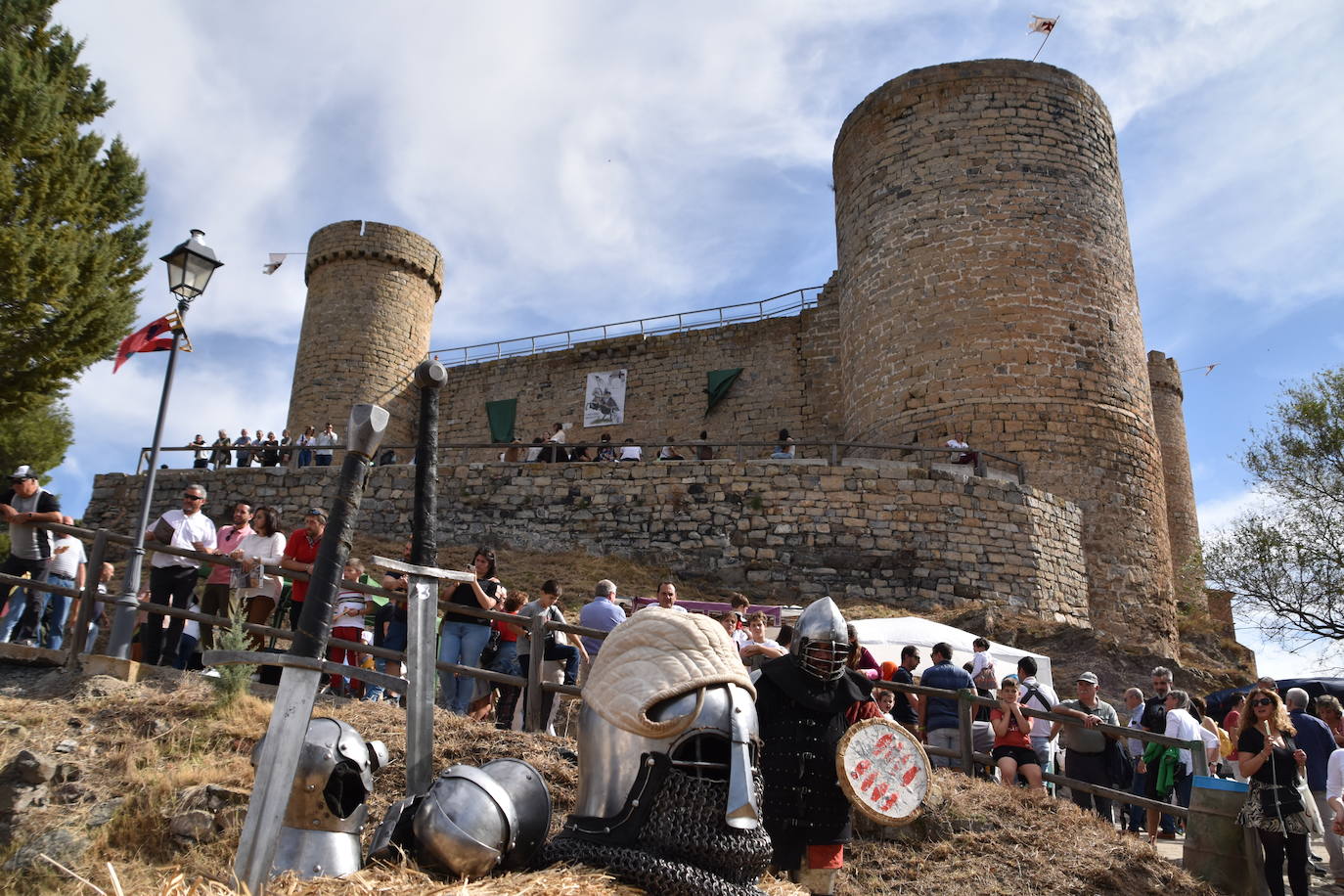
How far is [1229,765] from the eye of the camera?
862 centimetres

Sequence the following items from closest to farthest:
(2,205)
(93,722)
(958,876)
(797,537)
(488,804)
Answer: (488,804) → (958,876) → (93,722) → (2,205) → (797,537)

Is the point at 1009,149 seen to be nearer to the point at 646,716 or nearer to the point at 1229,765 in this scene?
the point at 1229,765

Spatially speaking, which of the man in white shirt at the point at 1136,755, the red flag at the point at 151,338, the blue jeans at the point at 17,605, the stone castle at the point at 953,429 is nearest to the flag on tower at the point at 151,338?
the red flag at the point at 151,338

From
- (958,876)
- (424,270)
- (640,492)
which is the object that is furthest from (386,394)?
(958,876)

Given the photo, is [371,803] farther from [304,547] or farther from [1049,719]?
[1049,719]

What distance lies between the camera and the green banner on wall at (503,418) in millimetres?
25000

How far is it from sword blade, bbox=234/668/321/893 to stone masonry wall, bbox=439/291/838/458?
18.5 meters

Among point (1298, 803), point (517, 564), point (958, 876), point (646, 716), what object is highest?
point (517, 564)

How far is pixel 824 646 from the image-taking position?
4133 millimetres

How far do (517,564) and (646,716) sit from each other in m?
11.3

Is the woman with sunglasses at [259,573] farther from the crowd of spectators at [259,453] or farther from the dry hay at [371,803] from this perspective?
the crowd of spectators at [259,453]

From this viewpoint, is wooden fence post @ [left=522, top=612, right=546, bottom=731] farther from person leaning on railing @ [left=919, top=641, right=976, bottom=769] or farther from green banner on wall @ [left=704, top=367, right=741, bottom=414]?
green banner on wall @ [left=704, top=367, right=741, bottom=414]

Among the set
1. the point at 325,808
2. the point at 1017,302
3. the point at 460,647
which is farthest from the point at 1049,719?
the point at 1017,302

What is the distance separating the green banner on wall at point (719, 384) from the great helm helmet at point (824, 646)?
18.4 m
